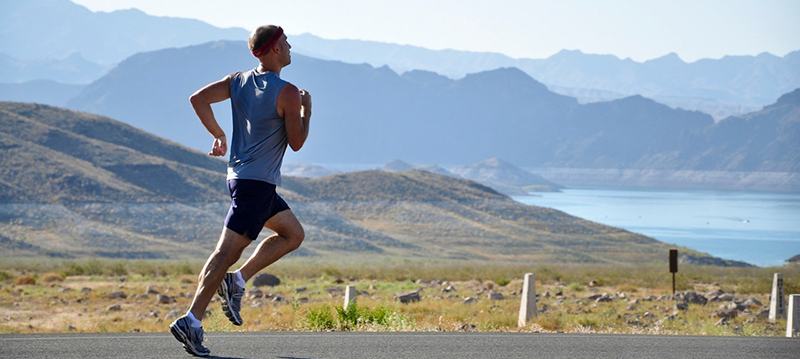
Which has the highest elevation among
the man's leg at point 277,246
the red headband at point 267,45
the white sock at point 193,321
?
the red headband at point 267,45

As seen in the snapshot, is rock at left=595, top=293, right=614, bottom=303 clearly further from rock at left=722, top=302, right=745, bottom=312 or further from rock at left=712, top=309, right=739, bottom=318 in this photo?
rock at left=712, top=309, right=739, bottom=318

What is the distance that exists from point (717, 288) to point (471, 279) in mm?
9715

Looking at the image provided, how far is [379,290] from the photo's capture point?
30.2 meters

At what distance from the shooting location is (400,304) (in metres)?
21.2

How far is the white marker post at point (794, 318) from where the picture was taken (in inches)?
378

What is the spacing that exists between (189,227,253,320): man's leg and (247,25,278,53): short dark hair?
119 centimetres

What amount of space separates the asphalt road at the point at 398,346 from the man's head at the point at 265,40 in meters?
2.02

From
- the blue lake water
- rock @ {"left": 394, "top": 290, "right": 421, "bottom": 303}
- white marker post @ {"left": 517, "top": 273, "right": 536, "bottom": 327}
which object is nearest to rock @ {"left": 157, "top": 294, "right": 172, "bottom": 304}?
rock @ {"left": 394, "top": 290, "right": 421, "bottom": 303}

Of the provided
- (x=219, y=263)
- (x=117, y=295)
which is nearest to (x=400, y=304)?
(x=117, y=295)

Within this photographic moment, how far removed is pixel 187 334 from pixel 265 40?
6.28 ft

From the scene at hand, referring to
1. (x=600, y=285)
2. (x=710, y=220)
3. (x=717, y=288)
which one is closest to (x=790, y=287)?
(x=717, y=288)

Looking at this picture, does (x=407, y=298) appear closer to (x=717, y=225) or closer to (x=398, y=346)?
(x=398, y=346)

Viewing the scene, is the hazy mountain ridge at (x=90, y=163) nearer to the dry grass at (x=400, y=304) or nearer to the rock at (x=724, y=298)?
the dry grass at (x=400, y=304)

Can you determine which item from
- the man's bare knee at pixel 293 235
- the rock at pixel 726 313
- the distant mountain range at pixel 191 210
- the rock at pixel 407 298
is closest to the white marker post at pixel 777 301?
the rock at pixel 726 313
